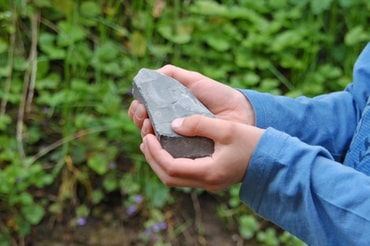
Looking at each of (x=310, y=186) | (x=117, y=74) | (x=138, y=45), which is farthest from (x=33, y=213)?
(x=310, y=186)

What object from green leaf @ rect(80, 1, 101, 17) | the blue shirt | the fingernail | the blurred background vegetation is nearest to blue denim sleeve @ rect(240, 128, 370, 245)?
the blue shirt

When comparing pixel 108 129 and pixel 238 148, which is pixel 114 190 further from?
pixel 238 148

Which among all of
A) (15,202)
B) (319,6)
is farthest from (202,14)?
(15,202)

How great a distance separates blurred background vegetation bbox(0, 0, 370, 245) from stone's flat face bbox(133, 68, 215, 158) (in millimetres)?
834

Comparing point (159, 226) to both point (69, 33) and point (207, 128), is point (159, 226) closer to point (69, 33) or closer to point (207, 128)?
point (69, 33)

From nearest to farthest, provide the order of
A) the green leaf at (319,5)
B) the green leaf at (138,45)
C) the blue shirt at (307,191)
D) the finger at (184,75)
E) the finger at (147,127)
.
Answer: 1. the blue shirt at (307,191)
2. the finger at (147,127)
3. the finger at (184,75)
4. the green leaf at (319,5)
5. the green leaf at (138,45)

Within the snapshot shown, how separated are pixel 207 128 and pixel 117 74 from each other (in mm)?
1183

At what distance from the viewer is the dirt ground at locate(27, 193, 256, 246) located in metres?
1.75

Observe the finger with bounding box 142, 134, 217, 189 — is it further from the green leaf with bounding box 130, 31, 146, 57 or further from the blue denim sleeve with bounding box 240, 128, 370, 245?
the green leaf with bounding box 130, 31, 146, 57

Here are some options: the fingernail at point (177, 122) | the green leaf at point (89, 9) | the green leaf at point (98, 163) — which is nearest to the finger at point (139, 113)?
the fingernail at point (177, 122)

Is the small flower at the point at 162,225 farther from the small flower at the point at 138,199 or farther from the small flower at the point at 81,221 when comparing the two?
the small flower at the point at 81,221

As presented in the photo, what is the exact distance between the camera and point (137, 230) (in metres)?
1.78

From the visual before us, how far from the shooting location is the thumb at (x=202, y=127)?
0.80m

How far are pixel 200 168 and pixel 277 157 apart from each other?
10 centimetres
